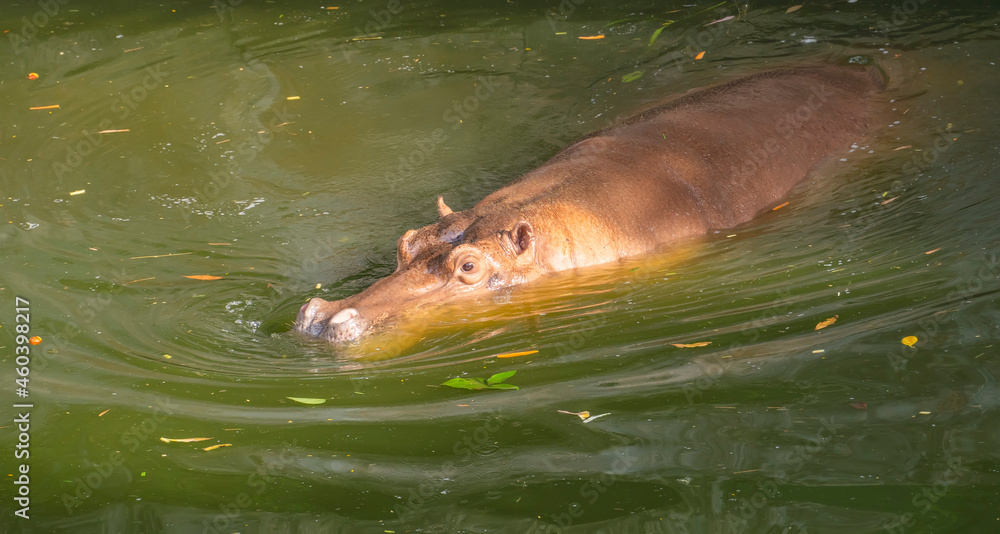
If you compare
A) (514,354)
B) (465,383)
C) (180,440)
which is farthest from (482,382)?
(180,440)

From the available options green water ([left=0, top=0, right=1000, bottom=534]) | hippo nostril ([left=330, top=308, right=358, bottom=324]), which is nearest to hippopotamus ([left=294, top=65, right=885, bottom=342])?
hippo nostril ([left=330, top=308, right=358, bottom=324])

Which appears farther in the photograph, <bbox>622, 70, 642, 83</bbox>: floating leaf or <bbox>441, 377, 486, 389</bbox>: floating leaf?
<bbox>622, 70, 642, 83</bbox>: floating leaf

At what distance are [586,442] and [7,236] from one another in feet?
16.9

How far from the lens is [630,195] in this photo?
255 inches

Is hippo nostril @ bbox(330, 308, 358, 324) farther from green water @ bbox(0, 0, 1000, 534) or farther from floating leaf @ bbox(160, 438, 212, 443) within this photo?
floating leaf @ bbox(160, 438, 212, 443)

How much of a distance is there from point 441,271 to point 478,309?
35 cm

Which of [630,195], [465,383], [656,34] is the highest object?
[656,34]

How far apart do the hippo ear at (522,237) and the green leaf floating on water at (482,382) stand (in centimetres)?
150

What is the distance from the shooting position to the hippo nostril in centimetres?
514

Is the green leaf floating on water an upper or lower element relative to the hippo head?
lower

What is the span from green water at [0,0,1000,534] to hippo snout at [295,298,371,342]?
6.7 inches

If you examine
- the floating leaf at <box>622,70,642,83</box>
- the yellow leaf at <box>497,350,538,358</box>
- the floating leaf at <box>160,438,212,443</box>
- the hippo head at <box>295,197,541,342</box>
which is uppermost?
the floating leaf at <box>622,70,642,83</box>

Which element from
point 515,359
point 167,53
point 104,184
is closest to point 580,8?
point 167,53

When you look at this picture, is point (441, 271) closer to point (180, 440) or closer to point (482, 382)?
point (482, 382)
